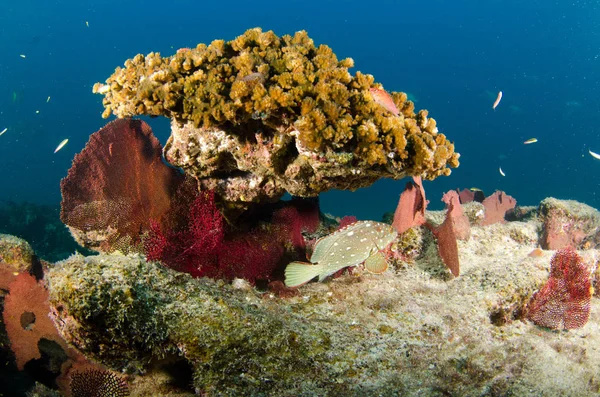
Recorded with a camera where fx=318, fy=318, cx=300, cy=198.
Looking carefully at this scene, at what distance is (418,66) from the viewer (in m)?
81.8

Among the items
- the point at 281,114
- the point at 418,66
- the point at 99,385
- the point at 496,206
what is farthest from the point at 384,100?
the point at 418,66

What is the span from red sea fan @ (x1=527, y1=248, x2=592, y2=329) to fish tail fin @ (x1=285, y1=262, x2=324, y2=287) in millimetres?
2988

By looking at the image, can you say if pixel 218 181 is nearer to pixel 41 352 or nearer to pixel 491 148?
pixel 41 352

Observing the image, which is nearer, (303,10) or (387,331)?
(387,331)

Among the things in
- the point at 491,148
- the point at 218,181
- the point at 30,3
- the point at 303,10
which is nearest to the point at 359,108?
the point at 218,181

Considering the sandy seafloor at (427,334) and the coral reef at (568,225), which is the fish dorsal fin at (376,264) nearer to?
the sandy seafloor at (427,334)

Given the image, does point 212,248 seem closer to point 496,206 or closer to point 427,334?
point 427,334

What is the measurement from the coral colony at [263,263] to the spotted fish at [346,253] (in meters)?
0.02

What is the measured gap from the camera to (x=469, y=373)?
2805mm

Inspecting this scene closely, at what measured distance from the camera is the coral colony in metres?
2.28

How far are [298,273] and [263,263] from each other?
0.83m

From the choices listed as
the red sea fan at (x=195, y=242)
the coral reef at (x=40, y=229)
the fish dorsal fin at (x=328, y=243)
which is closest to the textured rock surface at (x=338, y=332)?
the fish dorsal fin at (x=328, y=243)

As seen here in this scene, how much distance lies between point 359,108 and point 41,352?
4795 millimetres

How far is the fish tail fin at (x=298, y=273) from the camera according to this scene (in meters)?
3.18
